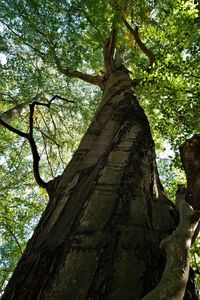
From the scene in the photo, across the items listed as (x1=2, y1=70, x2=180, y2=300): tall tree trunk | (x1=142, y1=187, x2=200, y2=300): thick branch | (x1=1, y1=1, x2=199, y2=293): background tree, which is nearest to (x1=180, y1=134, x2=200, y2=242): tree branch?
(x1=2, y1=70, x2=180, y2=300): tall tree trunk

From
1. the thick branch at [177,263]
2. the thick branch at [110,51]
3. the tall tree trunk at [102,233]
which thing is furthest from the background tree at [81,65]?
the thick branch at [177,263]

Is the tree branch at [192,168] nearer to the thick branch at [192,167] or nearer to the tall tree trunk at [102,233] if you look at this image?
the thick branch at [192,167]

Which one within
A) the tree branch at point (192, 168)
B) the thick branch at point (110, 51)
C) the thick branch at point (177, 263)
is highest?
the thick branch at point (110, 51)

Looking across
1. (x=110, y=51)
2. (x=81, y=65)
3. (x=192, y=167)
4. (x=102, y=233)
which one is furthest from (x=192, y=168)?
(x=81, y=65)

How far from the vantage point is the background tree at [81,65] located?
5020 millimetres

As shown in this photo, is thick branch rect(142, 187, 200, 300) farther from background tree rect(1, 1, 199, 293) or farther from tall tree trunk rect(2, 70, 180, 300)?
background tree rect(1, 1, 199, 293)

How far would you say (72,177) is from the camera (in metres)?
2.61

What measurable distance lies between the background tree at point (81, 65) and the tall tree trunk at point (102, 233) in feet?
7.66

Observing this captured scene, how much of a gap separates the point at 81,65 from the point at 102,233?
27.4ft

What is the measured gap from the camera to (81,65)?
9430 millimetres

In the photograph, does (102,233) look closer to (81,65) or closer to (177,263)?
(177,263)

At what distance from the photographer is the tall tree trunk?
4.88 ft

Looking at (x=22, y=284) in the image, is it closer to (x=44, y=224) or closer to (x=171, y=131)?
(x=44, y=224)

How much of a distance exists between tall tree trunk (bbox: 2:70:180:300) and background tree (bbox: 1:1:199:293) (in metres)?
2.34
